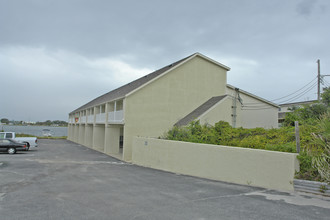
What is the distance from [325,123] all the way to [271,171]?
99.9 inches

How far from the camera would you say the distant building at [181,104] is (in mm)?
18547

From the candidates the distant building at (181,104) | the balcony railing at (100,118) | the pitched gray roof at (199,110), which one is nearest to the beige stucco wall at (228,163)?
the distant building at (181,104)

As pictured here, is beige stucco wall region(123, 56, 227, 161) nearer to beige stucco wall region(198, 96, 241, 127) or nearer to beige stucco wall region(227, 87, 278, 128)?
beige stucco wall region(227, 87, 278, 128)

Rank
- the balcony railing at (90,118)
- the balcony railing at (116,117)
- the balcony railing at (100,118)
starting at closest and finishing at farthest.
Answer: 1. the balcony railing at (116,117)
2. the balcony railing at (100,118)
3. the balcony railing at (90,118)

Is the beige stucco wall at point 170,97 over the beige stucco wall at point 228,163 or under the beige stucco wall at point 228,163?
over

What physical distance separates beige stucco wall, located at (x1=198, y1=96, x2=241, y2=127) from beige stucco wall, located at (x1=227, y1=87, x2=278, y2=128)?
2752 millimetres

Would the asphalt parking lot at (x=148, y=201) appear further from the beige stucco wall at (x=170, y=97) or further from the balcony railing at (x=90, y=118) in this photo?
the balcony railing at (x=90, y=118)

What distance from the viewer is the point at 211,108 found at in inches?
727

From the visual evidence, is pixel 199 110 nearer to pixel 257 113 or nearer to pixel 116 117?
pixel 257 113

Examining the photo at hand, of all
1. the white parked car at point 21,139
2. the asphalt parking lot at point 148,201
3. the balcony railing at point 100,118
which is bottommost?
the asphalt parking lot at point 148,201

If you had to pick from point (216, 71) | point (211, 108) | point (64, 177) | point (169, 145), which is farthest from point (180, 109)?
point (64, 177)

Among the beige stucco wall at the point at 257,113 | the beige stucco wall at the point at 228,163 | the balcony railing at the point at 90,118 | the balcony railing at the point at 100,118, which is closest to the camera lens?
the beige stucco wall at the point at 228,163

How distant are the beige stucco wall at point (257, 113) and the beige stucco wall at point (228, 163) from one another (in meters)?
10.7

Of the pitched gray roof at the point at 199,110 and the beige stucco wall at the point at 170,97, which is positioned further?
the pitched gray roof at the point at 199,110
